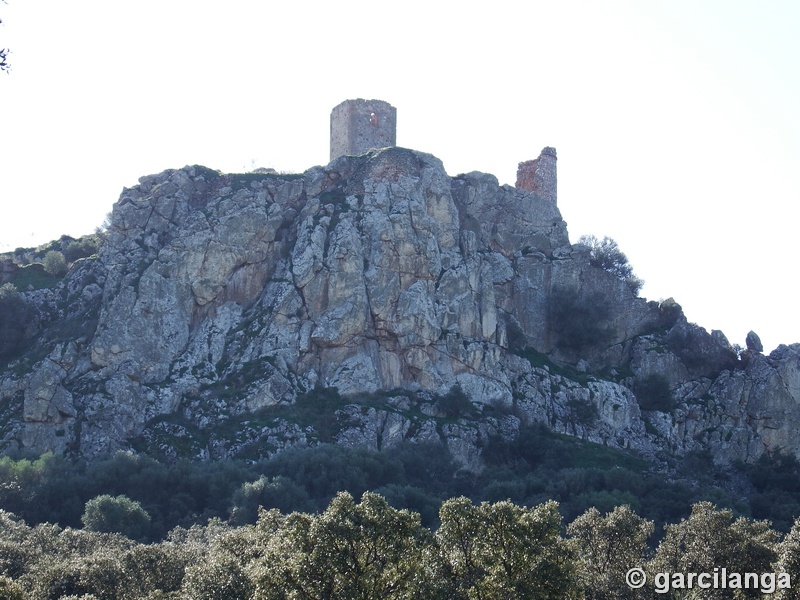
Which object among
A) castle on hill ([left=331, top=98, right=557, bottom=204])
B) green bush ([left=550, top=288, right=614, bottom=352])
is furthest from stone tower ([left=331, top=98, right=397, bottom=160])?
green bush ([left=550, top=288, right=614, bottom=352])

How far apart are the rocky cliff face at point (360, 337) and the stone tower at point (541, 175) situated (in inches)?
172

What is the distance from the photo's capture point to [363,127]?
259ft

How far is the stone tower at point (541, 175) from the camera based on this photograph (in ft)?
266

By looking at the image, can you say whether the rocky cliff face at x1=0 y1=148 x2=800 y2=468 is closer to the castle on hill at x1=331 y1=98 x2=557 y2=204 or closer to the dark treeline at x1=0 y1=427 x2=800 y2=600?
the dark treeline at x1=0 y1=427 x2=800 y2=600

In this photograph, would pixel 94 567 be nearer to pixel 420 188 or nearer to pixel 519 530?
pixel 519 530

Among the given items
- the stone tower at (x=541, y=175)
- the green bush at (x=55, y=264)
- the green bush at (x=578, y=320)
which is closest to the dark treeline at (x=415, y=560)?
the green bush at (x=578, y=320)

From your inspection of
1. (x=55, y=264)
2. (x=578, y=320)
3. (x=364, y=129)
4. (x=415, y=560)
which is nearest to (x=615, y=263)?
(x=578, y=320)

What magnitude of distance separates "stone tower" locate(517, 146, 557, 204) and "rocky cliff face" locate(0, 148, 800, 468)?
172 inches

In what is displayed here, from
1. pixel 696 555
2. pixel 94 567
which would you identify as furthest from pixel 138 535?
pixel 696 555

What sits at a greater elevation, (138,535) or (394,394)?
(394,394)

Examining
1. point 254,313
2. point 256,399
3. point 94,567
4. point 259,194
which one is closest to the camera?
point 94,567

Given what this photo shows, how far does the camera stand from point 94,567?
36438 mm

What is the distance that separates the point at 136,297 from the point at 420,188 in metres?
18.6

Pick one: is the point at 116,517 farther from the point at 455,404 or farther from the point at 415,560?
the point at 415,560
